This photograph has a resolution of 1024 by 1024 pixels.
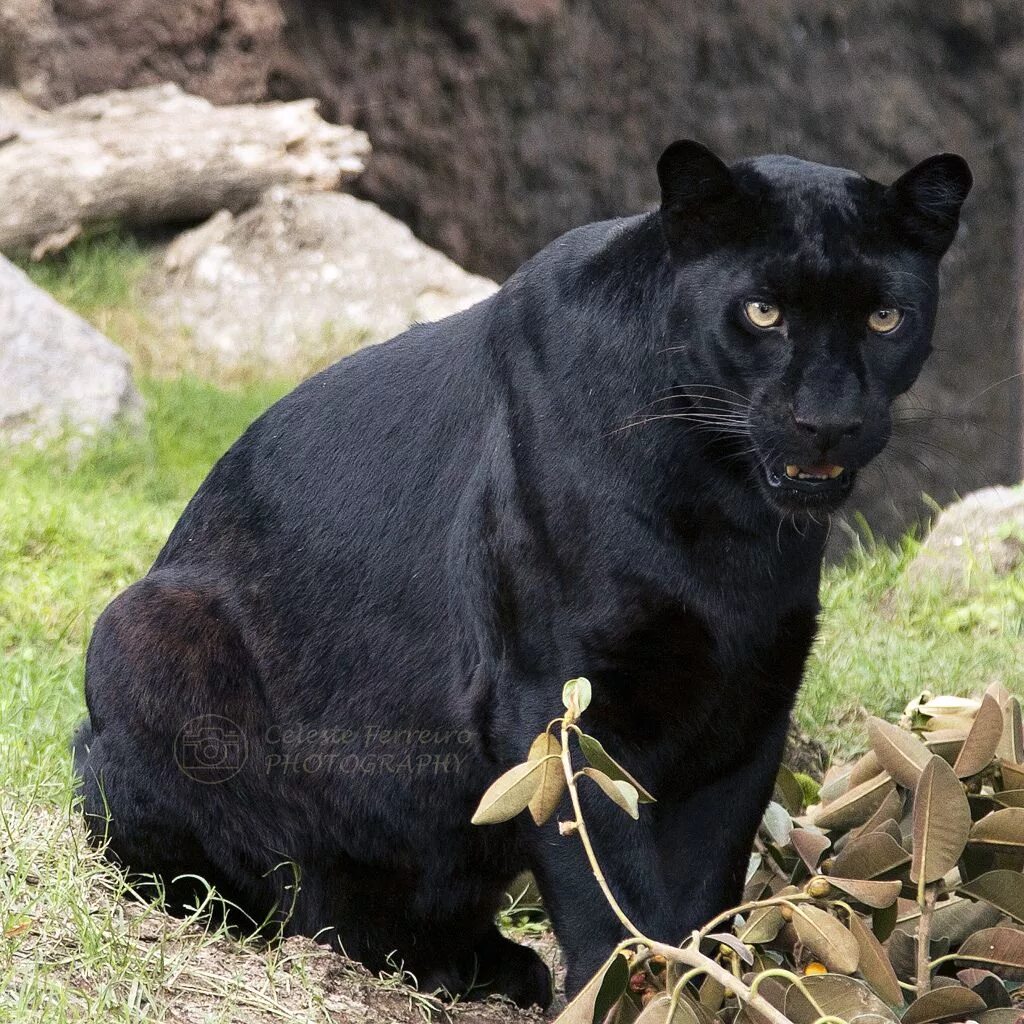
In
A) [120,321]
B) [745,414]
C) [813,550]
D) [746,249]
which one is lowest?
[120,321]

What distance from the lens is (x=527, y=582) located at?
234cm

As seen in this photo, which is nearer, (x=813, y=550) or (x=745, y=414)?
(x=745, y=414)

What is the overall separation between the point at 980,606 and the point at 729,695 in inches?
102

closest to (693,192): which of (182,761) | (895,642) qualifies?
(182,761)

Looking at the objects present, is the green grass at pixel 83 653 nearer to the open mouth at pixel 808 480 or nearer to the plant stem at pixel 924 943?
the plant stem at pixel 924 943

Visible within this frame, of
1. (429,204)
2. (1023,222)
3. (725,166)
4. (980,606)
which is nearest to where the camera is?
(725,166)

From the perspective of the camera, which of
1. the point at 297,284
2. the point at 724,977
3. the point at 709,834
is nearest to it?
the point at 724,977

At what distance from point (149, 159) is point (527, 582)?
5.80m

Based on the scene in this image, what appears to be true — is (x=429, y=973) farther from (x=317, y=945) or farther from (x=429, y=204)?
(x=429, y=204)

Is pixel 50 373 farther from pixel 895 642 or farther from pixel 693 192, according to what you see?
pixel 693 192

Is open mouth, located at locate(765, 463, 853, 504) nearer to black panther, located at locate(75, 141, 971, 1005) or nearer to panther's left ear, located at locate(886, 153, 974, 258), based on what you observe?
black panther, located at locate(75, 141, 971, 1005)

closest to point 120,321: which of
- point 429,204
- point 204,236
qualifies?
point 204,236

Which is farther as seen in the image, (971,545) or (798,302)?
(971,545)

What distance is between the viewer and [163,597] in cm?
278
